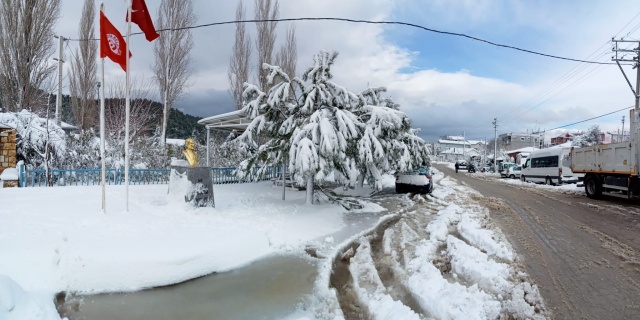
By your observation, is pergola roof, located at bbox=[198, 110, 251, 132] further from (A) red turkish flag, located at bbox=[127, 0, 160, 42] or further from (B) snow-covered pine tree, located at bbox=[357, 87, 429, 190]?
(A) red turkish flag, located at bbox=[127, 0, 160, 42]

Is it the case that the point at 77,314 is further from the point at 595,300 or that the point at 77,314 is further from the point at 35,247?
the point at 595,300

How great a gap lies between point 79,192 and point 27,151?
22.6ft

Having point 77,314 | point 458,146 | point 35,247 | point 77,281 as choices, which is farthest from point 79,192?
point 458,146

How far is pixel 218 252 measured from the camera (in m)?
6.39

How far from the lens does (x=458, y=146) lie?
141250mm

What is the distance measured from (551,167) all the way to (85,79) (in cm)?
3327

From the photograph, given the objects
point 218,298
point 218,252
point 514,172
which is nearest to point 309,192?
point 218,252

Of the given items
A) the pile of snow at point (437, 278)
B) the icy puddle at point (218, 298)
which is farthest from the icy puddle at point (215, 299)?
the pile of snow at point (437, 278)

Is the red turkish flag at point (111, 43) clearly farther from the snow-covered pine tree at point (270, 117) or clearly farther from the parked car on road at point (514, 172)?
the parked car on road at point (514, 172)

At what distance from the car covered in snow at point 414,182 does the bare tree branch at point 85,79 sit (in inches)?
804

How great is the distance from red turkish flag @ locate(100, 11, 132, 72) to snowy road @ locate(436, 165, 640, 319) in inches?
372

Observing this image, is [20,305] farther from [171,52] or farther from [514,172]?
[514,172]

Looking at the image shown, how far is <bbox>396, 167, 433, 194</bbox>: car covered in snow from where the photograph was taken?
1788 centimetres

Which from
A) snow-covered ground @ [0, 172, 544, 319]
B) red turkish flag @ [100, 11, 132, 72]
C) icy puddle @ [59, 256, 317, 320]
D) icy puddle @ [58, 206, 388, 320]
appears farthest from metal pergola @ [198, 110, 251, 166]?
icy puddle @ [59, 256, 317, 320]
